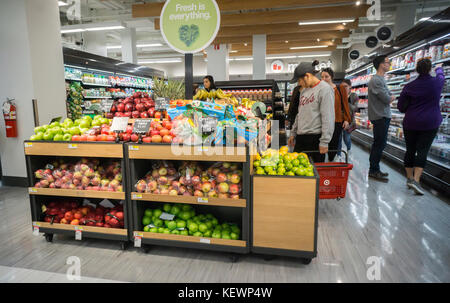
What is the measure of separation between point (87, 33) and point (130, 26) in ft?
6.83

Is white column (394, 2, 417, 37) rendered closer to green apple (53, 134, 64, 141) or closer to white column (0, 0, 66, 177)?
white column (0, 0, 66, 177)

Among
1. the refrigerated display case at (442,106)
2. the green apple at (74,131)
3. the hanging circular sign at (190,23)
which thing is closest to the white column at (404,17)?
the refrigerated display case at (442,106)

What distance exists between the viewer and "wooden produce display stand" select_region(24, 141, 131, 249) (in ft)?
8.08

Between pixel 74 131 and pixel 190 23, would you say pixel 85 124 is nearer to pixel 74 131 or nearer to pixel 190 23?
pixel 74 131

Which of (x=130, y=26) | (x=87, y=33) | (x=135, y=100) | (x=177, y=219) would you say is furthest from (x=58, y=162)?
(x=87, y=33)

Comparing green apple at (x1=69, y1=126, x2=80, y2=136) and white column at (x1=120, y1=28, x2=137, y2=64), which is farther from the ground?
white column at (x1=120, y1=28, x2=137, y2=64)

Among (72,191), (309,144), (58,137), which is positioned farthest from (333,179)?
(58,137)

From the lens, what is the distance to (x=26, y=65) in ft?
14.3

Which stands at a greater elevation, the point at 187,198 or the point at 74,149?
the point at 74,149

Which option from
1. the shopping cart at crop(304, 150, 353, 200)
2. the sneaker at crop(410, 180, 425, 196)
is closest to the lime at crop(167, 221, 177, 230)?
the shopping cart at crop(304, 150, 353, 200)

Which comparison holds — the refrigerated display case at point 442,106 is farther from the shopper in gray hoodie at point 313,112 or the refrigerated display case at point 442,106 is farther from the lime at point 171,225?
the lime at point 171,225

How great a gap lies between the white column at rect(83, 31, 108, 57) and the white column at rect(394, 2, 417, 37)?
11.2m

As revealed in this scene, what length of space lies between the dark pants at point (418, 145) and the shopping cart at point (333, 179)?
1586mm

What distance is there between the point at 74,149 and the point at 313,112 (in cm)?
239
